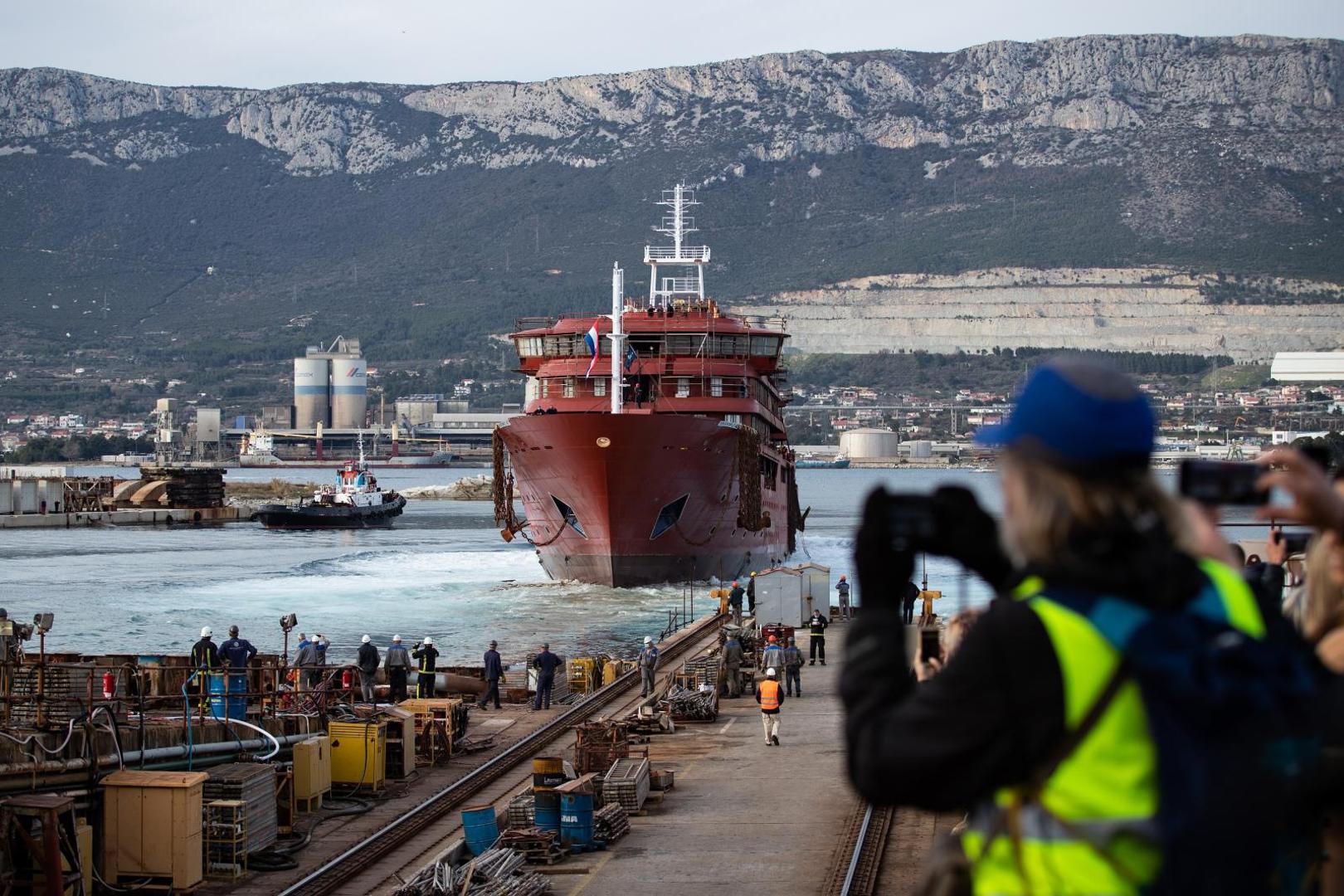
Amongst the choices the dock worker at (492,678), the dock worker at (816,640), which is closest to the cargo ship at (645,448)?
the dock worker at (816,640)

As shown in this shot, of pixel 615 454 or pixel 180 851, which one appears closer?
pixel 180 851

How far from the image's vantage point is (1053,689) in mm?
2742

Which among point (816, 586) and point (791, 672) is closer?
point (791, 672)

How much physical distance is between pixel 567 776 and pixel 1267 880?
14853 millimetres

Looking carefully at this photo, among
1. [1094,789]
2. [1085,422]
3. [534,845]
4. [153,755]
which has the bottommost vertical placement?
[534,845]

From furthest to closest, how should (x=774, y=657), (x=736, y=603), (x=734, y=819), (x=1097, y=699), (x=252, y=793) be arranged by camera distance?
(x=736, y=603), (x=774, y=657), (x=734, y=819), (x=252, y=793), (x=1097, y=699)

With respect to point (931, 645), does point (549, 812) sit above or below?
below

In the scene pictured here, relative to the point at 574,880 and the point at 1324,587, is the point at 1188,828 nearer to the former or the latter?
the point at 1324,587

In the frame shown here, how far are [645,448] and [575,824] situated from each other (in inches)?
1118

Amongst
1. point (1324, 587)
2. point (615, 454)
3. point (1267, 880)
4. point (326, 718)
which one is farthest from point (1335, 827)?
point (615, 454)

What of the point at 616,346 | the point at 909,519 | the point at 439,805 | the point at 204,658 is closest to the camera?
the point at 909,519

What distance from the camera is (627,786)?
16422 millimetres

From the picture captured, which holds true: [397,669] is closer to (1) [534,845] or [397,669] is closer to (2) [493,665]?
(2) [493,665]

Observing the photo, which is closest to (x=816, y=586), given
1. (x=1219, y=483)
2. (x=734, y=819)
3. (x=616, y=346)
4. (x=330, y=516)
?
(x=616, y=346)
